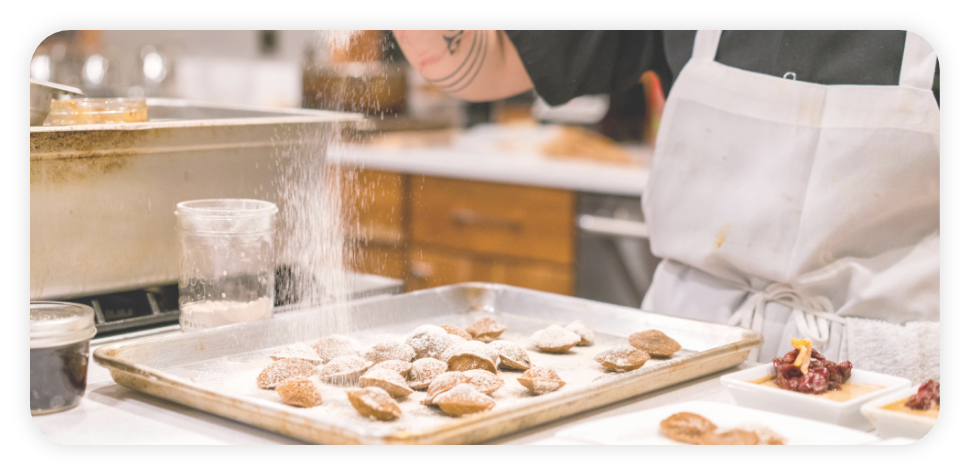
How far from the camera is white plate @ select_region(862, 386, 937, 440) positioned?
2.46 feet

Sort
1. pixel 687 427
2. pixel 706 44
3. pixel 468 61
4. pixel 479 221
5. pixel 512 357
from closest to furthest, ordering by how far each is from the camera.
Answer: pixel 687 427 → pixel 512 357 → pixel 706 44 → pixel 468 61 → pixel 479 221

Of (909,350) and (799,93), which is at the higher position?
(799,93)

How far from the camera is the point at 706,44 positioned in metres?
Answer: 1.30

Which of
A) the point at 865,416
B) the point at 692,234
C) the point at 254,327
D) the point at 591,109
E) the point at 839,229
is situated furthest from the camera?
the point at 591,109

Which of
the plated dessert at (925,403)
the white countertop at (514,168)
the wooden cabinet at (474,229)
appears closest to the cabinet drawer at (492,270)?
the wooden cabinet at (474,229)

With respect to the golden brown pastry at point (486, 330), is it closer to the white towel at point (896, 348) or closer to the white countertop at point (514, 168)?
the white towel at point (896, 348)

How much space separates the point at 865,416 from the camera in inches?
30.9

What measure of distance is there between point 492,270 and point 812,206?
5.62 feet

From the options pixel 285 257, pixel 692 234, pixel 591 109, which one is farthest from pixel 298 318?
pixel 591 109

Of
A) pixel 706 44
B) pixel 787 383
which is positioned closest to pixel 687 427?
pixel 787 383

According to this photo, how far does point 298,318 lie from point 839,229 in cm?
73

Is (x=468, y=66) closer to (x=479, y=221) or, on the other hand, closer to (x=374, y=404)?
(x=374, y=404)

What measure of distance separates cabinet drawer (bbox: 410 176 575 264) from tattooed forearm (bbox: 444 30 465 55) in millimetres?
1237

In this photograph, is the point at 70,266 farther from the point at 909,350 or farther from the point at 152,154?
the point at 909,350
